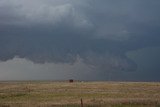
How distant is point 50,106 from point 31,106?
2.24 metres

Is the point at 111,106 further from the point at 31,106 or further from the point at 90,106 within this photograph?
the point at 31,106

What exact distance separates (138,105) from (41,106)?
439 inches

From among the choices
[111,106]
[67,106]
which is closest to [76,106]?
[67,106]

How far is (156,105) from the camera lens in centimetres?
3884

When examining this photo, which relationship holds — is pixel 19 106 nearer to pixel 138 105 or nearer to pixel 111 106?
pixel 111 106

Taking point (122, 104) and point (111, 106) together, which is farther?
point (122, 104)

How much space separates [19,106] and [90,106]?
27.5 feet

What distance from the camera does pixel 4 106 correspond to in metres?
41.0

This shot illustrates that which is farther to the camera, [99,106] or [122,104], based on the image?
[122,104]

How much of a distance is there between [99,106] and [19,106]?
936 centimetres

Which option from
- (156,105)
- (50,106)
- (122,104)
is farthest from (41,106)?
(156,105)

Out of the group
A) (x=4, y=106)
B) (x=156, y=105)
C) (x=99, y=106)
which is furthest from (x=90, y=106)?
(x=4, y=106)

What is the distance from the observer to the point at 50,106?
40.5 metres

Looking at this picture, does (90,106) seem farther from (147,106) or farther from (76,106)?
(147,106)
